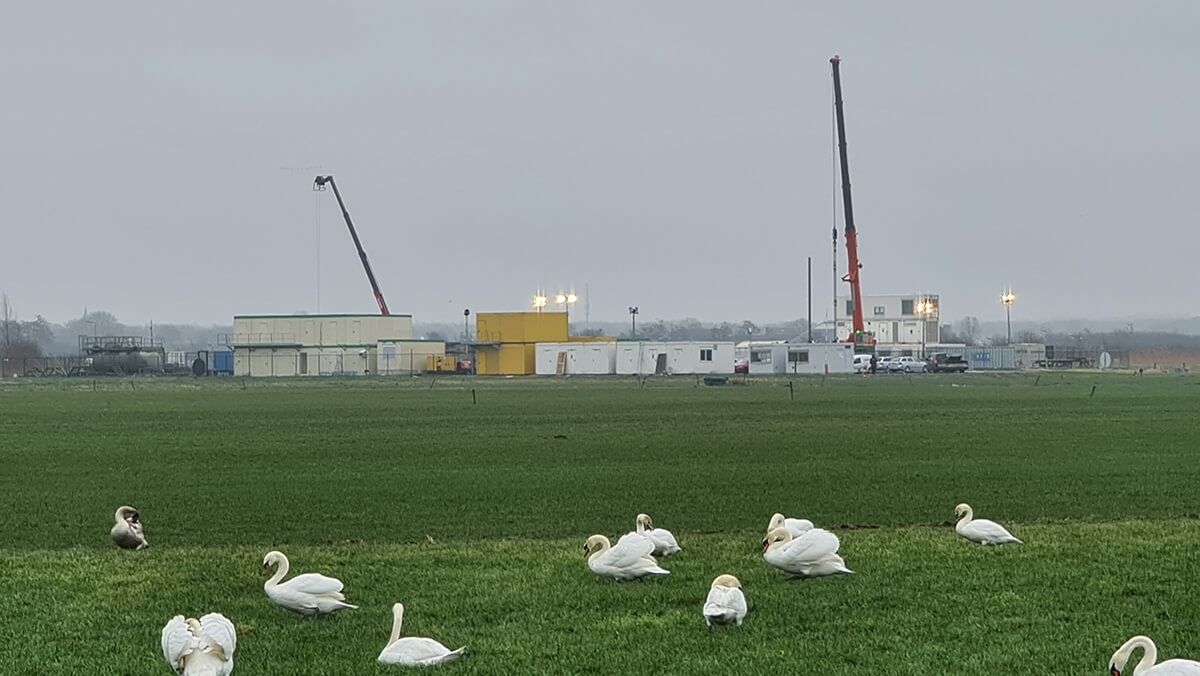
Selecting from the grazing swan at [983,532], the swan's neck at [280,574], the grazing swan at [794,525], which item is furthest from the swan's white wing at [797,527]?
the swan's neck at [280,574]

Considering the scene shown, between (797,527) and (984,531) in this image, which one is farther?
(984,531)

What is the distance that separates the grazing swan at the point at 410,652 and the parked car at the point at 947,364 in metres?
121

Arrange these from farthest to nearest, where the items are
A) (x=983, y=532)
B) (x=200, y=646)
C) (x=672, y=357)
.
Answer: (x=672, y=357)
(x=983, y=532)
(x=200, y=646)

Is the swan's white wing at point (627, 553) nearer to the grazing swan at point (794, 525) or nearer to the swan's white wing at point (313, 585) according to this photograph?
the grazing swan at point (794, 525)

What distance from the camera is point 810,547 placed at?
1553 centimetres

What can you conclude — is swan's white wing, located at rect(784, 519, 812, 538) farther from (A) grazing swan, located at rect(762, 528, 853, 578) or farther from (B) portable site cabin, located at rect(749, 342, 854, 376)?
(B) portable site cabin, located at rect(749, 342, 854, 376)

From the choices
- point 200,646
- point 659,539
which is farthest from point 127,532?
point 200,646

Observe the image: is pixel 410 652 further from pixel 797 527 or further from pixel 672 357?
pixel 672 357

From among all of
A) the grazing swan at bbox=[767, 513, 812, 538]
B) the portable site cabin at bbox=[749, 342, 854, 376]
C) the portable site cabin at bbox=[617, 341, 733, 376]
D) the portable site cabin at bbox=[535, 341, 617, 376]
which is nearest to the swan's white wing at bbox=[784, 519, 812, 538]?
the grazing swan at bbox=[767, 513, 812, 538]

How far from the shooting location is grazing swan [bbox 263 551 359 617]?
1416 cm

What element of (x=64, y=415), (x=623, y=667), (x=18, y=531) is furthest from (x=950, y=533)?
(x=64, y=415)

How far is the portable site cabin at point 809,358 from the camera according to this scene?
126m

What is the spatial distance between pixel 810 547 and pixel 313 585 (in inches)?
205

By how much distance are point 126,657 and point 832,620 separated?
6.52 meters
